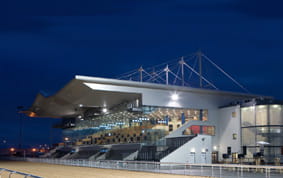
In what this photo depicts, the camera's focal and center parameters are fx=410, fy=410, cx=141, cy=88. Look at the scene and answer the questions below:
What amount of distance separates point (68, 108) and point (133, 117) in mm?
14802

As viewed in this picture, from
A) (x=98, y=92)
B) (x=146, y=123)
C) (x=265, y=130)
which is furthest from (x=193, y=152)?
(x=98, y=92)

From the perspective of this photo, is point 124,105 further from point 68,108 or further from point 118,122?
point 68,108

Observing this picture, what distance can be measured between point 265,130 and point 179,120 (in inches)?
375

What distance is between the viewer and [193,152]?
3656 cm

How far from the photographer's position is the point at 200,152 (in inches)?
1457

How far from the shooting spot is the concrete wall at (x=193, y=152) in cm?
3591

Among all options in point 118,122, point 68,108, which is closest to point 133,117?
point 118,122

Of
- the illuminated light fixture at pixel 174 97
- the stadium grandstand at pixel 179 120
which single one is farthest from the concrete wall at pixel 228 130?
the illuminated light fixture at pixel 174 97

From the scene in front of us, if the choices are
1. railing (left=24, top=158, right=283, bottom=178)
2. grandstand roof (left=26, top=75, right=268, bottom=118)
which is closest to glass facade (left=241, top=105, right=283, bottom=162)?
grandstand roof (left=26, top=75, right=268, bottom=118)

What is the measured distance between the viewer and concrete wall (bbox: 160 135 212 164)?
35906 millimetres

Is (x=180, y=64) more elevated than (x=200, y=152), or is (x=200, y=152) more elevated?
(x=180, y=64)

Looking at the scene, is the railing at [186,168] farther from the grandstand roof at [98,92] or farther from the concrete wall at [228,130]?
the concrete wall at [228,130]

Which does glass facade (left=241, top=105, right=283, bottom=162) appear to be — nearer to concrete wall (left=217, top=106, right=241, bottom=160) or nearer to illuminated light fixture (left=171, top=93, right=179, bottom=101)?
concrete wall (left=217, top=106, right=241, bottom=160)

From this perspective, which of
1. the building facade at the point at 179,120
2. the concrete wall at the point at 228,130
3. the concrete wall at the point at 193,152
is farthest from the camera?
the concrete wall at the point at 228,130
